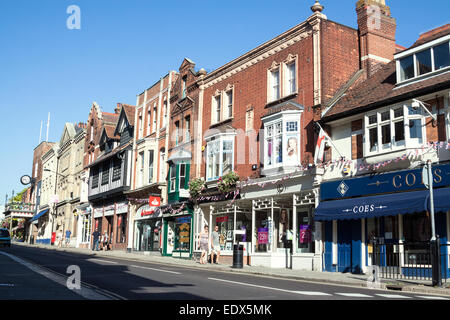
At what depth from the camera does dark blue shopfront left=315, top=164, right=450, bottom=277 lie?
15461 millimetres

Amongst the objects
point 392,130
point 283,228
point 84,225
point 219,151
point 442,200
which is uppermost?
point 219,151

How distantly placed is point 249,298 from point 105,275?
613cm

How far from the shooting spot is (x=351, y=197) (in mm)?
18328

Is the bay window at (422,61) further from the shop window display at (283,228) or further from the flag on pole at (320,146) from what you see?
the shop window display at (283,228)

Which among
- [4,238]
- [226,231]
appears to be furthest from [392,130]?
[4,238]

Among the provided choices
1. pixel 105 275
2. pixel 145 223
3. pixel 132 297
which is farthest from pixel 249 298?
pixel 145 223

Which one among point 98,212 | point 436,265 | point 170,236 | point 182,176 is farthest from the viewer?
point 98,212

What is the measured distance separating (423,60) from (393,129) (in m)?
3.15

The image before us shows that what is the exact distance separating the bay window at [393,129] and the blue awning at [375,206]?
6.11 ft

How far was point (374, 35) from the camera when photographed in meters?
22.3

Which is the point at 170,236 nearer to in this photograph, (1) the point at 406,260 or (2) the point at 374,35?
(2) the point at 374,35

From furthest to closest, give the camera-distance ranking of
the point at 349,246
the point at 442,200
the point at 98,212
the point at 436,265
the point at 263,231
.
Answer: the point at 98,212, the point at 263,231, the point at 349,246, the point at 442,200, the point at 436,265

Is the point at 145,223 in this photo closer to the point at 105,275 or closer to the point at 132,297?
the point at 105,275

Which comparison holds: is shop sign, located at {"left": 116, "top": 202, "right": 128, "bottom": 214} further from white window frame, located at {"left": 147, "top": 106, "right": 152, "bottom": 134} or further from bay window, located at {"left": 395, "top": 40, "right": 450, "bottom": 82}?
bay window, located at {"left": 395, "top": 40, "right": 450, "bottom": 82}
